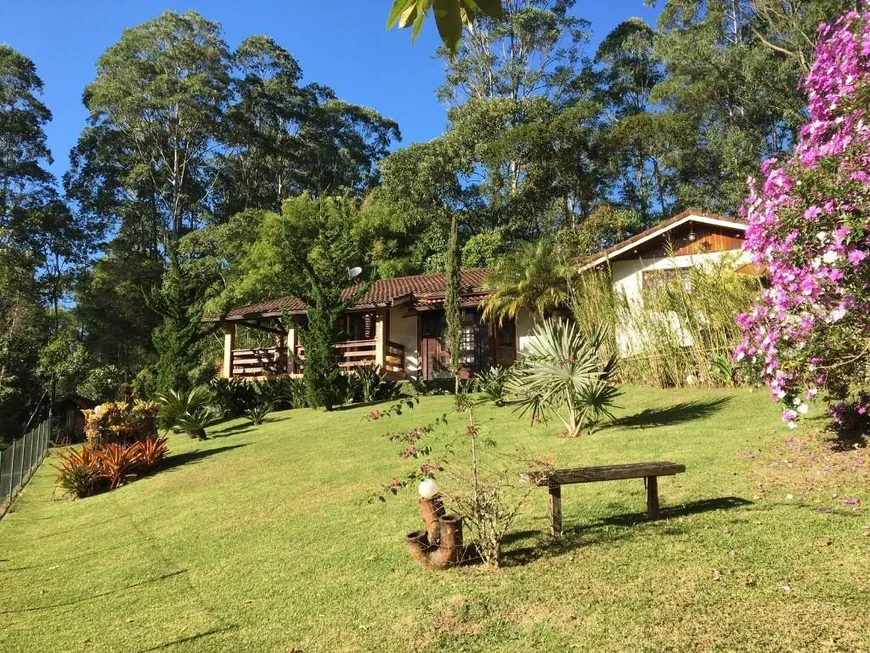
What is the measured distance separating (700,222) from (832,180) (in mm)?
13267

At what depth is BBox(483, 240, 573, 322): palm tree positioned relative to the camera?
17.4m

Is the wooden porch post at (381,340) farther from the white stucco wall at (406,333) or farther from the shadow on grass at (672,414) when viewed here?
the shadow on grass at (672,414)

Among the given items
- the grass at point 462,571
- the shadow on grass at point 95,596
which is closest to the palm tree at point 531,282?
the grass at point 462,571

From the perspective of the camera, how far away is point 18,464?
11.3 metres

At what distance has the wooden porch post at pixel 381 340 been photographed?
19.4 metres

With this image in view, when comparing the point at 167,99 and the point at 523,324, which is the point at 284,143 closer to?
the point at 167,99

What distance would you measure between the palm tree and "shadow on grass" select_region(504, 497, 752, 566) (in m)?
11.7

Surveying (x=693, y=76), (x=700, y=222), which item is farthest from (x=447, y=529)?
A: (x=693, y=76)

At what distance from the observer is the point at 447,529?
4582mm

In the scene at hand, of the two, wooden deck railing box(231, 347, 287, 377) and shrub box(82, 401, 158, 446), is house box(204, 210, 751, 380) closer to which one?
wooden deck railing box(231, 347, 287, 377)

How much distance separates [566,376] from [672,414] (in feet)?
7.87

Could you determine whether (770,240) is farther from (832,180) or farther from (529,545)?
(529,545)

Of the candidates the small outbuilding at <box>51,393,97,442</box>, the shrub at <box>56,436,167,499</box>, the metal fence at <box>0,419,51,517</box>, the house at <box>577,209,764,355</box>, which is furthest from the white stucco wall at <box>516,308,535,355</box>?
the small outbuilding at <box>51,393,97,442</box>

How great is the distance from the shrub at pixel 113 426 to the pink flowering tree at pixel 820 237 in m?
12.2
